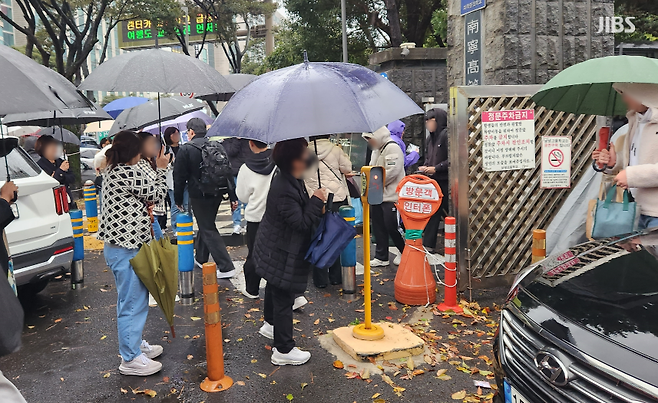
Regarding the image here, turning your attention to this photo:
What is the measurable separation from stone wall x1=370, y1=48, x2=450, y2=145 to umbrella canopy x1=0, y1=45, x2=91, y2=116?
7871mm

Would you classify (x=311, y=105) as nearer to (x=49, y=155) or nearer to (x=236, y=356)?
(x=236, y=356)

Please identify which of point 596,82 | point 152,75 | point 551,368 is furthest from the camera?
point 152,75

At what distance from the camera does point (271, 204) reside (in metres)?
4.05

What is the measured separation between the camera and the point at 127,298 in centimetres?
412

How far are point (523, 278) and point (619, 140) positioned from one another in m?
2.07

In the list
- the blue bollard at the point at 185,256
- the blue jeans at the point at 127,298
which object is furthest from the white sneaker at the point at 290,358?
the blue bollard at the point at 185,256

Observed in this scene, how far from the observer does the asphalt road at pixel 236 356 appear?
12.8 feet

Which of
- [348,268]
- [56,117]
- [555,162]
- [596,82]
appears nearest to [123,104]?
[56,117]

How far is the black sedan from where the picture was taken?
2.05m

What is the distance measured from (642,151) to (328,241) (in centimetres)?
244

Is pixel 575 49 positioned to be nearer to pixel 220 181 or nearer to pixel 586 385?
pixel 220 181

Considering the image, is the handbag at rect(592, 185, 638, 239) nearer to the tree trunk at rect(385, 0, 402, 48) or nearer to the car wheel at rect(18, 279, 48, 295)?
the car wheel at rect(18, 279, 48, 295)

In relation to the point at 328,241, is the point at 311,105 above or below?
above

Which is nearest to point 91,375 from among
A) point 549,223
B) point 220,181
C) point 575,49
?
point 220,181
